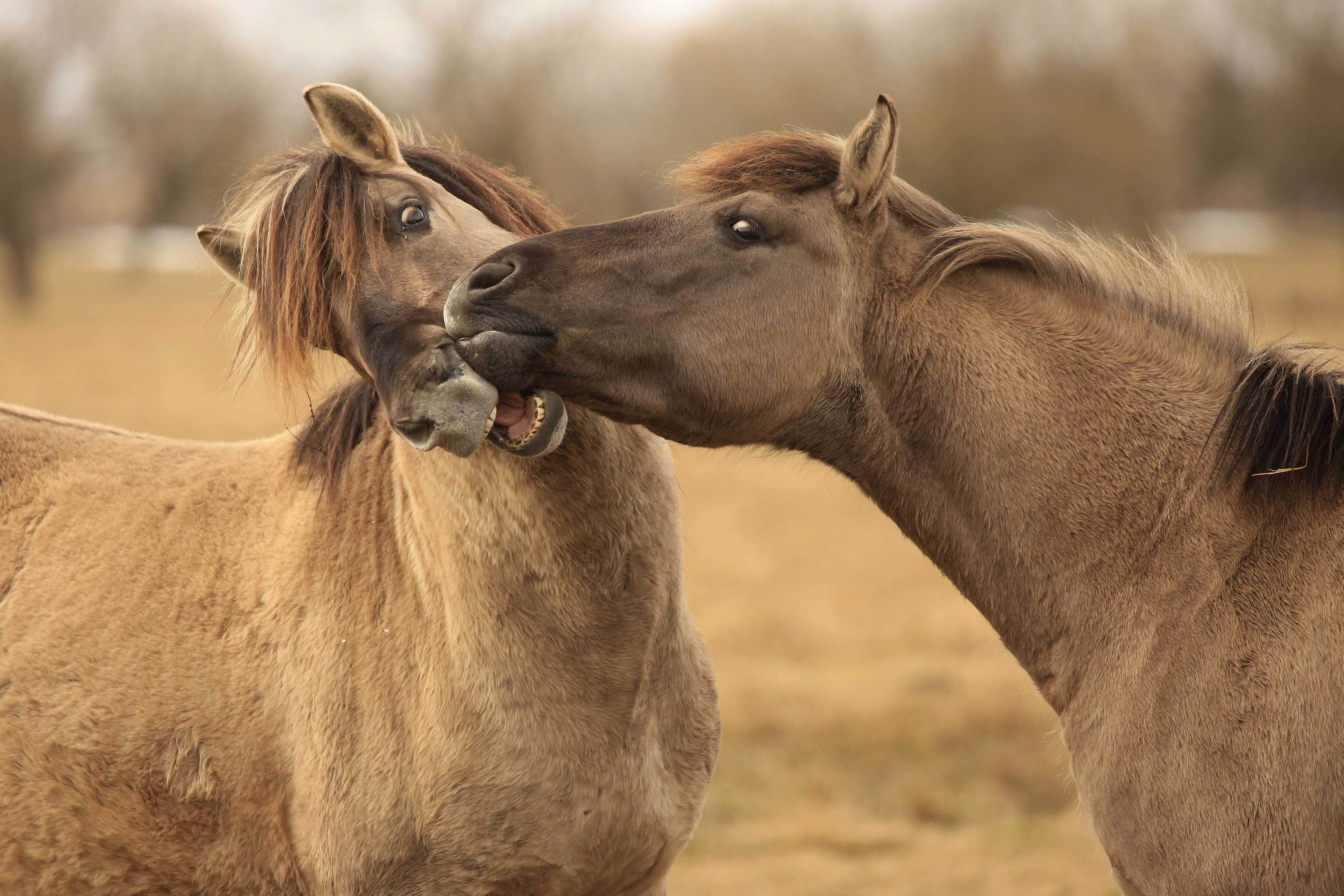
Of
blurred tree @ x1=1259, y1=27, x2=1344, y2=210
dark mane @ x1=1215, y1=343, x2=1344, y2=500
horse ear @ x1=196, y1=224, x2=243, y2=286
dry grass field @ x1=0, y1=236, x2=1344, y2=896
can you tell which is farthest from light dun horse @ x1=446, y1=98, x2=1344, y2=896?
blurred tree @ x1=1259, y1=27, x2=1344, y2=210

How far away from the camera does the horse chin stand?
296 cm

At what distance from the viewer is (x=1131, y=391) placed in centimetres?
307

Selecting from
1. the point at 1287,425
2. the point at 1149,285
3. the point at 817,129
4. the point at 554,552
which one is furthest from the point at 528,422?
the point at 817,129

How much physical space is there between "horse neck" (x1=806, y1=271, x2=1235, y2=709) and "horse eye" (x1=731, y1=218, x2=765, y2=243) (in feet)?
1.33

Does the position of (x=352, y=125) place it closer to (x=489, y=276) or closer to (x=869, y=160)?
(x=489, y=276)

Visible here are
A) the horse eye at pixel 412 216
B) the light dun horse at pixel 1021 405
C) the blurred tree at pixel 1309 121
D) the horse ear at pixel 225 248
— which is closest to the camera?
the light dun horse at pixel 1021 405

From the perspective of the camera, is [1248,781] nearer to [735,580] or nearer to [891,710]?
[891,710]

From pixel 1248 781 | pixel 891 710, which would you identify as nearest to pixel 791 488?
pixel 891 710

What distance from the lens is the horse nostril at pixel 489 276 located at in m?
2.88

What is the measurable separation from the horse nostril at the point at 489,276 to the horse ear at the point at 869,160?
0.92m

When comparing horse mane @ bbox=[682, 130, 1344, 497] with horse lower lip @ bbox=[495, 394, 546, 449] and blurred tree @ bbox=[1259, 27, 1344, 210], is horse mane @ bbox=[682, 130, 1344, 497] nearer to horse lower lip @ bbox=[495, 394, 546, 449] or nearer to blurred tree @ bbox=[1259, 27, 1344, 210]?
horse lower lip @ bbox=[495, 394, 546, 449]

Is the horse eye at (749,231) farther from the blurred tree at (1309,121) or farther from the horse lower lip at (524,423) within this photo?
the blurred tree at (1309,121)

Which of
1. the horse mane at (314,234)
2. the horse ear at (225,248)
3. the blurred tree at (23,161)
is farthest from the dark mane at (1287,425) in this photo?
the blurred tree at (23,161)

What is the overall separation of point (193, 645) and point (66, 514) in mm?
964
